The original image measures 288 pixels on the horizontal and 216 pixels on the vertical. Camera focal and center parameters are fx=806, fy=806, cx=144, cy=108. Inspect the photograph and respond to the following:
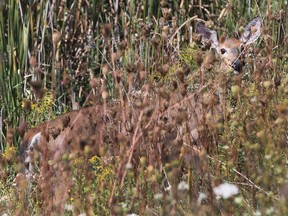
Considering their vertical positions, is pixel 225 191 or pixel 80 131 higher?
pixel 225 191

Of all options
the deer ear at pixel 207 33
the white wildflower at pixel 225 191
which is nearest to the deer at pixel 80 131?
the deer ear at pixel 207 33

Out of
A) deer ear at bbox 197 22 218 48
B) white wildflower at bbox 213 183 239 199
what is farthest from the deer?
white wildflower at bbox 213 183 239 199

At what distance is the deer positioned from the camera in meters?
3.20

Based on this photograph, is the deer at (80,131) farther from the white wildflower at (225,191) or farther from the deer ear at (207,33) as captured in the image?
the white wildflower at (225,191)

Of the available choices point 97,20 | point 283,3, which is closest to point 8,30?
point 97,20

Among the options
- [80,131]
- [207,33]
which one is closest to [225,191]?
[80,131]

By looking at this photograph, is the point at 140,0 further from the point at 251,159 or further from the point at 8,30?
the point at 251,159

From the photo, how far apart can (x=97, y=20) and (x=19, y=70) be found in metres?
0.93

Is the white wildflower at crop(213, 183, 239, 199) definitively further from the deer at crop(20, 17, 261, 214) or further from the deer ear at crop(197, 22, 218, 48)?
the deer ear at crop(197, 22, 218, 48)

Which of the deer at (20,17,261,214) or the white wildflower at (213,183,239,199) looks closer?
the white wildflower at (213,183,239,199)

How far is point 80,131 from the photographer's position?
5.10 metres

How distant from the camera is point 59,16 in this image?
6734 mm

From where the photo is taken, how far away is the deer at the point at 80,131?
10.5ft

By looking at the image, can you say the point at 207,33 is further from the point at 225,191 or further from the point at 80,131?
the point at 225,191
